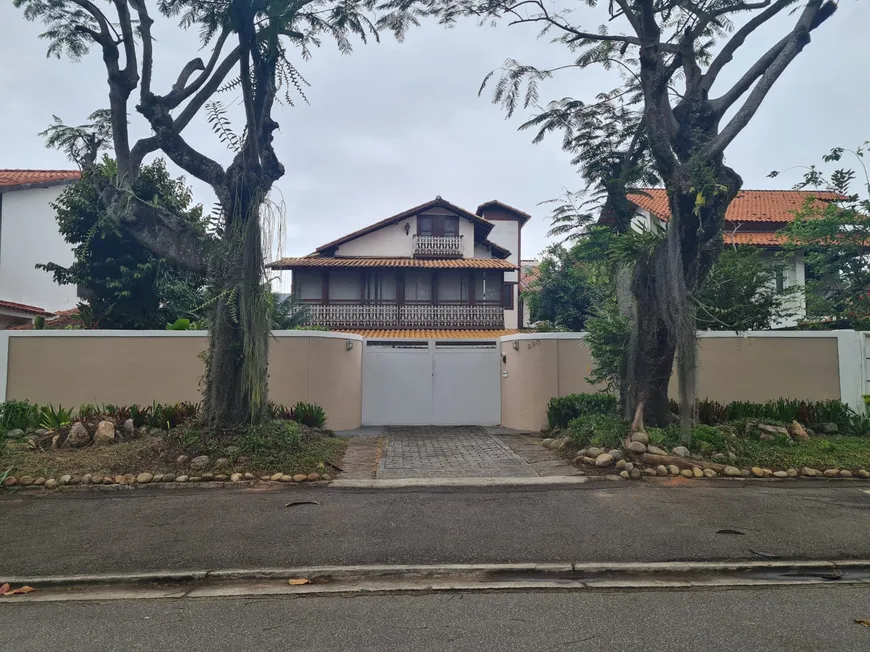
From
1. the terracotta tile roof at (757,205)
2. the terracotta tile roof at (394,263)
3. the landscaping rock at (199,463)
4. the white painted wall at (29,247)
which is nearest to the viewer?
the landscaping rock at (199,463)

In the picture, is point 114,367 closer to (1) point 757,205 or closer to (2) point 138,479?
(2) point 138,479

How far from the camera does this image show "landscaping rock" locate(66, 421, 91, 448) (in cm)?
860

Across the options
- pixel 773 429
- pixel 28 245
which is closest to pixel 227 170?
pixel 773 429

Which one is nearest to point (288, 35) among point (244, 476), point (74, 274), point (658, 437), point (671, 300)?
point (244, 476)

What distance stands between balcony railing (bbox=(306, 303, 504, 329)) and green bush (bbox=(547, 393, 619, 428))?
11.7 m

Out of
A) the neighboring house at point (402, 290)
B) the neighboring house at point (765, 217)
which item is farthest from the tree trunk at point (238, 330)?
the neighboring house at point (402, 290)

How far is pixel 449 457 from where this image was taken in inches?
367

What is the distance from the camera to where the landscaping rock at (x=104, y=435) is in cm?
868

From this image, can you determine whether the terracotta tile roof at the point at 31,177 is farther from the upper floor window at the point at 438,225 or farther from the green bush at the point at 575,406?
the green bush at the point at 575,406

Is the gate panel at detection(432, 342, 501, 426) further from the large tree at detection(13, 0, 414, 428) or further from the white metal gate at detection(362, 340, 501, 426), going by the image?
the large tree at detection(13, 0, 414, 428)

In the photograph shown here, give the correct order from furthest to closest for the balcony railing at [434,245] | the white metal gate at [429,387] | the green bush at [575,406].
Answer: the balcony railing at [434,245] → the white metal gate at [429,387] → the green bush at [575,406]

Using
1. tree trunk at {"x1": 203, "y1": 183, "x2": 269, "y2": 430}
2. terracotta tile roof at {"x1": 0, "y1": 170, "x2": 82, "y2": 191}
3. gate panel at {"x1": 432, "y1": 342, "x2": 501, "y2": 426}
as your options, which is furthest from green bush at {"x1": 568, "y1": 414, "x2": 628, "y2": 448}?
terracotta tile roof at {"x1": 0, "y1": 170, "x2": 82, "y2": 191}

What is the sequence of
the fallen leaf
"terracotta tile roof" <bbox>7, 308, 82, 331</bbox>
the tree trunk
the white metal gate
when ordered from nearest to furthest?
the fallen leaf → the tree trunk → the white metal gate → "terracotta tile roof" <bbox>7, 308, 82, 331</bbox>

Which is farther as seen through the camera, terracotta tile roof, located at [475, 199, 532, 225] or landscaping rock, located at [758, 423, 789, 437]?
terracotta tile roof, located at [475, 199, 532, 225]
